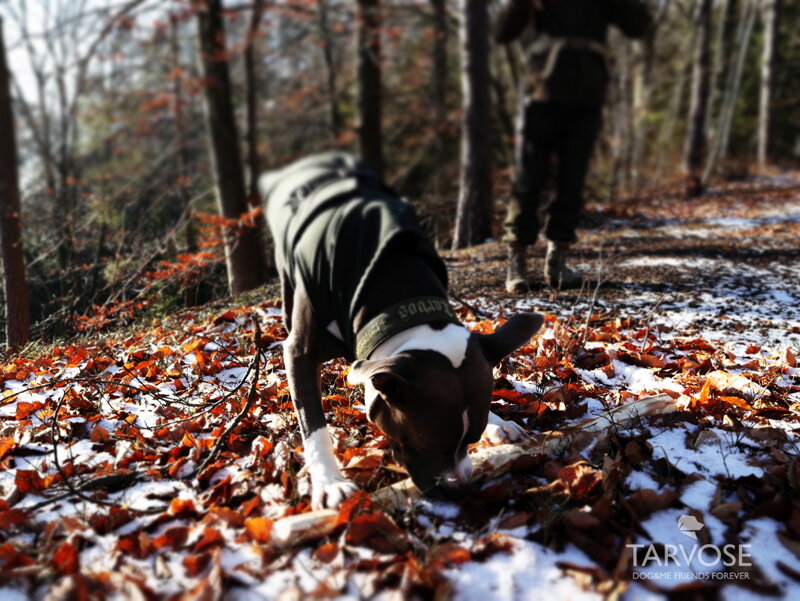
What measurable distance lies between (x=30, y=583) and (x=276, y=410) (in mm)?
1328

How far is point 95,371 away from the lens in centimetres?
356

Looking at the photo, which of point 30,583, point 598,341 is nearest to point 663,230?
point 598,341

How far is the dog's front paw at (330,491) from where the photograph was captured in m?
1.98

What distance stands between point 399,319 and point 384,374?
35 cm

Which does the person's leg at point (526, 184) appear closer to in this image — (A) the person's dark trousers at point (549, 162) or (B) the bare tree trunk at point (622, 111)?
(A) the person's dark trousers at point (549, 162)

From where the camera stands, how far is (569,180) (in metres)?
4.31

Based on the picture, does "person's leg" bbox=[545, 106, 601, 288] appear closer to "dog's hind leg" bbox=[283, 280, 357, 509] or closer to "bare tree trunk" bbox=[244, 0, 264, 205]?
"dog's hind leg" bbox=[283, 280, 357, 509]

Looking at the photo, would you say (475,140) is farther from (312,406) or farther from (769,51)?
(769,51)

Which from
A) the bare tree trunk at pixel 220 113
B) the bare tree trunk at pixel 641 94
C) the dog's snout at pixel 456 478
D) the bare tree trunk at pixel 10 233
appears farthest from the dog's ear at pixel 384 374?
the bare tree trunk at pixel 641 94

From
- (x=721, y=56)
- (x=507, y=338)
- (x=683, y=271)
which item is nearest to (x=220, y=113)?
(x=683, y=271)

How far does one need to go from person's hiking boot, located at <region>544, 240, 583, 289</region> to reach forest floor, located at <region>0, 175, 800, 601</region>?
0.58 m

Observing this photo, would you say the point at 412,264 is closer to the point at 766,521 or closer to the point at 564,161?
the point at 766,521

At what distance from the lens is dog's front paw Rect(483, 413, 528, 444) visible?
242 cm

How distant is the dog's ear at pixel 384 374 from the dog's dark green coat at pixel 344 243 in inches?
17.0
